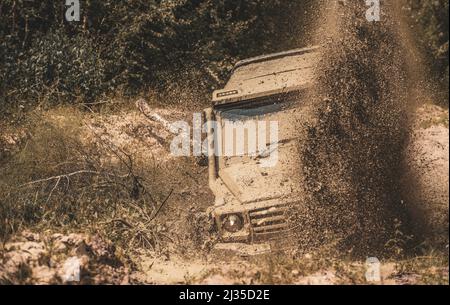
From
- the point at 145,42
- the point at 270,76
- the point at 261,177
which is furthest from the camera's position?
the point at 145,42

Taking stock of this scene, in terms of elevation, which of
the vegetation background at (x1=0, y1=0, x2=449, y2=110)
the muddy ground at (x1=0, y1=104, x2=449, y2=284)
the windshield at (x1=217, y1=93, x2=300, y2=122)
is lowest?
the muddy ground at (x1=0, y1=104, x2=449, y2=284)

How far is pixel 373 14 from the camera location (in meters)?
12.1

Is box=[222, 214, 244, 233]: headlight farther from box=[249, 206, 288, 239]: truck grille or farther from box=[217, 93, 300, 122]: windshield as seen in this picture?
box=[217, 93, 300, 122]: windshield

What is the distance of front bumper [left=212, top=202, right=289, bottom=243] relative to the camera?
28.5ft

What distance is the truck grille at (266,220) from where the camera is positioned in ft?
28.5

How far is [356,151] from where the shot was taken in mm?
9664

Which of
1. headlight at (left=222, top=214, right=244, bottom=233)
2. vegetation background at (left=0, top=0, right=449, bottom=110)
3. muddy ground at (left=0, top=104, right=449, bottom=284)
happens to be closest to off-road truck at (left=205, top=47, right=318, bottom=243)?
headlight at (left=222, top=214, right=244, bottom=233)

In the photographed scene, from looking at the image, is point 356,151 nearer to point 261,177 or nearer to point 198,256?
point 261,177

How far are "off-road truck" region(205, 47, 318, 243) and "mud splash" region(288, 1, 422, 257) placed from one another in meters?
0.20

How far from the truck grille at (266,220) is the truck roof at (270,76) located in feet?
5.69

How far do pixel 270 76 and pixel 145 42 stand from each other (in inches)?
186

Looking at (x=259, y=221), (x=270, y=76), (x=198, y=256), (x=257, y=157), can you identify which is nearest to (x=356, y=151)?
(x=257, y=157)
